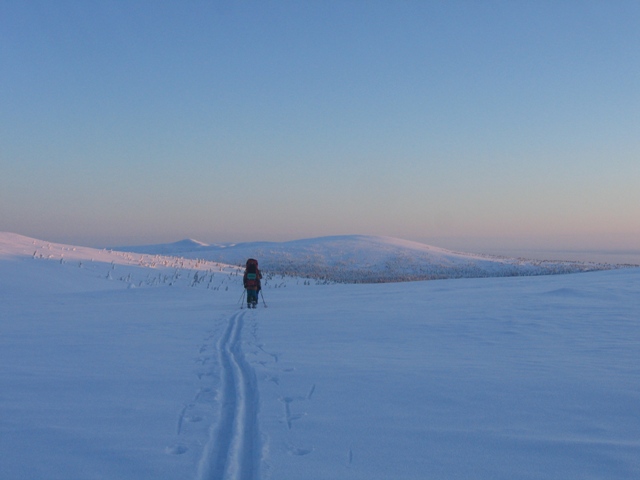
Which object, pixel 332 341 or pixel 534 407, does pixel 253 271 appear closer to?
pixel 332 341

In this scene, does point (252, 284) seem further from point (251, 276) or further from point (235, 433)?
point (235, 433)

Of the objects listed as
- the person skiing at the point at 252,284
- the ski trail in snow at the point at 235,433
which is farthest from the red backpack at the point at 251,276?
the ski trail in snow at the point at 235,433

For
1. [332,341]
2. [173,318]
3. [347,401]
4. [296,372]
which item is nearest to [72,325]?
[173,318]

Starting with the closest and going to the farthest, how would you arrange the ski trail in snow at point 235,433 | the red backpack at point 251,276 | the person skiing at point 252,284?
the ski trail in snow at point 235,433 → the person skiing at point 252,284 → the red backpack at point 251,276

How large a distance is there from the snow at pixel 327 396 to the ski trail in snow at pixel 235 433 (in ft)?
0.05

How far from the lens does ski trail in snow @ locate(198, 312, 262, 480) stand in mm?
3416

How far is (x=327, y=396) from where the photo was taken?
500 centimetres

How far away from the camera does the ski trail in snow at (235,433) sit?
11.2ft

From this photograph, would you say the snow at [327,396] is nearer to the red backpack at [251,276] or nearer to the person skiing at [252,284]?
the person skiing at [252,284]

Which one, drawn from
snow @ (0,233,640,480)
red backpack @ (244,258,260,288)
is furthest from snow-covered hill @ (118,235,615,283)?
snow @ (0,233,640,480)

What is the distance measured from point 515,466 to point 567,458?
16.0 inches

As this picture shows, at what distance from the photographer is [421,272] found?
40.8 m

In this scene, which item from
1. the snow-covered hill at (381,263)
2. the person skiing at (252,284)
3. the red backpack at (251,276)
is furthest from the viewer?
the snow-covered hill at (381,263)

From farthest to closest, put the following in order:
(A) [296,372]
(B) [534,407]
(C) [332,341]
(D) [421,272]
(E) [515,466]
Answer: (D) [421,272]
(C) [332,341]
(A) [296,372]
(B) [534,407]
(E) [515,466]
